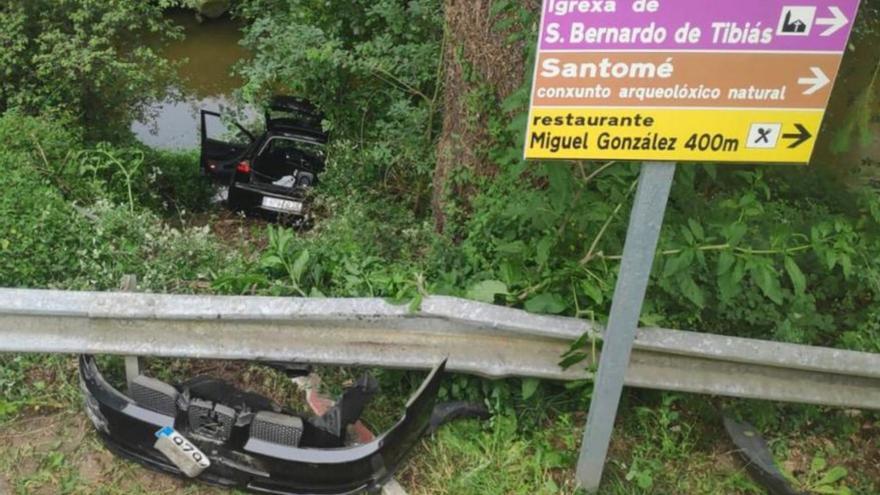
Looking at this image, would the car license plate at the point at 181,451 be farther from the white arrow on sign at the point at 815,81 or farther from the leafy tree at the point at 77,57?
the leafy tree at the point at 77,57

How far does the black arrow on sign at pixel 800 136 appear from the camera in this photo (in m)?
2.08

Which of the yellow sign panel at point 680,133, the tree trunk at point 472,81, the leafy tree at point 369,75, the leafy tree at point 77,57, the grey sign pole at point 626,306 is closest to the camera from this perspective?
the yellow sign panel at point 680,133

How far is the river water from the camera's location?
1400cm

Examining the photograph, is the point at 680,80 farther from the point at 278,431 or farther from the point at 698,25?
the point at 278,431

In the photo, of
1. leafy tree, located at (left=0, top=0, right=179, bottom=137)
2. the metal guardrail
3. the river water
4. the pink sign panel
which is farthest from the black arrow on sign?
the river water

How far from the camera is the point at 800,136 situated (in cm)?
208

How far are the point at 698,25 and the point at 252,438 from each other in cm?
211

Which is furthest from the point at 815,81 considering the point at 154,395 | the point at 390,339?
the point at 154,395

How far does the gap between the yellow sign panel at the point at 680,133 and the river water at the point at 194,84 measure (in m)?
9.82

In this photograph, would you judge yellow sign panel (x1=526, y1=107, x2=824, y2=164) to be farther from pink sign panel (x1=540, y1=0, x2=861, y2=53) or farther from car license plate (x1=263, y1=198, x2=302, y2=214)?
car license plate (x1=263, y1=198, x2=302, y2=214)

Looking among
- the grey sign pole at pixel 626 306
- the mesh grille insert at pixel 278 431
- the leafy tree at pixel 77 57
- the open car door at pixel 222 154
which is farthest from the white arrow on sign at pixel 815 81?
the open car door at pixel 222 154

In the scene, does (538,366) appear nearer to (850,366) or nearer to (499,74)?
(850,366)

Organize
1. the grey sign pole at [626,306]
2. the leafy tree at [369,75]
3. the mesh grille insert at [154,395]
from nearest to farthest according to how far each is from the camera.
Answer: the grey sign pole at [626,306] < the mesh grille insert at [154,395] < the leafy tree at [369,75]

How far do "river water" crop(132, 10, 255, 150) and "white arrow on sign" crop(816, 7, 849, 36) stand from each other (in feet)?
33.4
